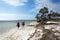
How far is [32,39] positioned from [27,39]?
378 mm

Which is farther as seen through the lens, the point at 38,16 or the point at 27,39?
the point at 38,16

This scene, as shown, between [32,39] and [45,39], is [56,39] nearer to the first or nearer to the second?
[45,39]

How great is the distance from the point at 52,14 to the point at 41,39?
41.0 meters

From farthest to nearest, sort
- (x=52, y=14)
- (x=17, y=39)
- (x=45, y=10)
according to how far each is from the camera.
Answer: (x=52, y=14)
(x=45, y=10)
(x=17, y=39)

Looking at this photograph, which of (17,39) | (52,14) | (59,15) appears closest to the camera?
(17,39)

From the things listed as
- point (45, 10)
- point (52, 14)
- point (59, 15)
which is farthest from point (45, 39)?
point (59, 15)

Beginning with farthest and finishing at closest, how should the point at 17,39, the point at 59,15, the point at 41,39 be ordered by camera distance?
1. the point at 59,15
2. the point at 17,39
3. the point at 41,39

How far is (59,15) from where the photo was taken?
57.4 meters

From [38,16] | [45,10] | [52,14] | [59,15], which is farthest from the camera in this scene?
[59,15]

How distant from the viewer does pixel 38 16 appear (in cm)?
3962

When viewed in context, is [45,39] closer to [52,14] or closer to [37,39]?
[37,39]

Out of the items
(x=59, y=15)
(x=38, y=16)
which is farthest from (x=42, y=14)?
(x=59, y=15)

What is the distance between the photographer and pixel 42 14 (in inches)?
1586

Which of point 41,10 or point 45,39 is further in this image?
point 41,10
